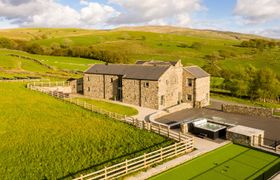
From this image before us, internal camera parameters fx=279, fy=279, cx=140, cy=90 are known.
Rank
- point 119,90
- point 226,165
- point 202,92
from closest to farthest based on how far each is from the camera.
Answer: point 226,165, point 202,92, point 119,90

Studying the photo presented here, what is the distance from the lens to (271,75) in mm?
55656

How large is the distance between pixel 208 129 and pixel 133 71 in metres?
21.5

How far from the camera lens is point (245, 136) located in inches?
1035

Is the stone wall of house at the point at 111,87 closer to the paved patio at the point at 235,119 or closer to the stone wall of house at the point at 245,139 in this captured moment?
the paved patio at the point at 235,119

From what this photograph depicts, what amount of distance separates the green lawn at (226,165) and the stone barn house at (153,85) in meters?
19.4

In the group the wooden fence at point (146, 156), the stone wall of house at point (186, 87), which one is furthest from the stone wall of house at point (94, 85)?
the wooden fence at point (146, 156)

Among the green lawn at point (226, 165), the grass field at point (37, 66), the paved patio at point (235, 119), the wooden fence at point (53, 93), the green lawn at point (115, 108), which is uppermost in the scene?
the grass field at point (37, 66)

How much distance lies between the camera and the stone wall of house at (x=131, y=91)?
45272 mm

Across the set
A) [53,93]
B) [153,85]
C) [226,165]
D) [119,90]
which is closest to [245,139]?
[226,165]

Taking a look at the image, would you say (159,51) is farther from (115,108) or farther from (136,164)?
(136,164)

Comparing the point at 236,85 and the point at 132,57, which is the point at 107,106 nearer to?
the point at 236,85

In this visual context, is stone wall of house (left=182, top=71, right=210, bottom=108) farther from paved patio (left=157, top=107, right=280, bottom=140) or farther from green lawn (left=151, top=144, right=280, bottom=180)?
green lawn (left=151, top=144, right=280, bottom=180)

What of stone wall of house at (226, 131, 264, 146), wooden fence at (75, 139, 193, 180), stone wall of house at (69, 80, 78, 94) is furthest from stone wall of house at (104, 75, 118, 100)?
stone wall of house at (226, 131, 264, 146)

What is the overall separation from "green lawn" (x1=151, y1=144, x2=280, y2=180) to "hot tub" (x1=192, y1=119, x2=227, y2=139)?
2.82 m
